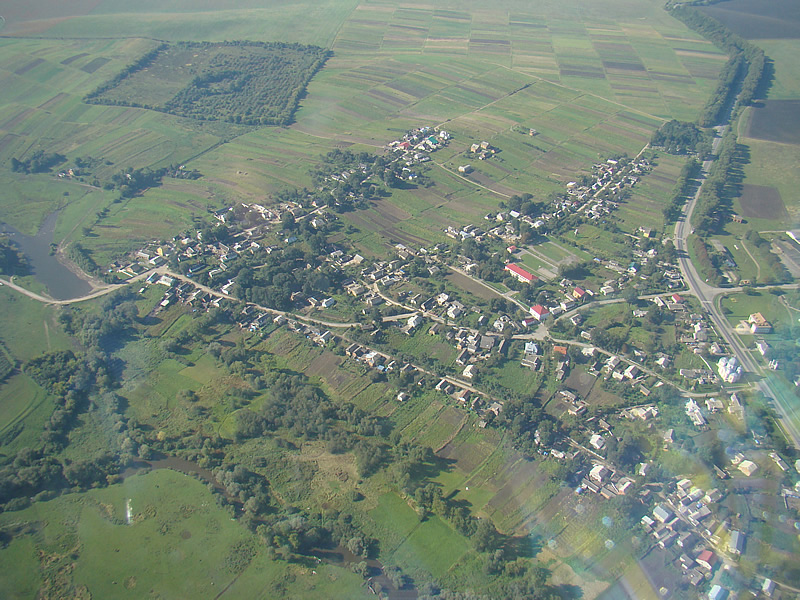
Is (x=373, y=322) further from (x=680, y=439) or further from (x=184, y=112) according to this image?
(x=184, y=112)

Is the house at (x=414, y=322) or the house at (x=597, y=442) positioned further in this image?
the house at (x=414, y=322)

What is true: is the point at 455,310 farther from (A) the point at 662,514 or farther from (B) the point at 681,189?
(B) the point at 681,189

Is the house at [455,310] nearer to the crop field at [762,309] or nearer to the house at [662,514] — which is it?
the house at [662,514]

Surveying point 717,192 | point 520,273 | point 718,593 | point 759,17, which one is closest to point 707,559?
point 718,593

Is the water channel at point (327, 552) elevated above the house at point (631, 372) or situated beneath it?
situated beneath

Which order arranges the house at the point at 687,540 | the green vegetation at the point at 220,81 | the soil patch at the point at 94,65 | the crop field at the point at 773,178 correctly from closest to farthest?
the house at the point at 687,540 → the crop field at the point at 773,178 → the green vegetation at the point at 220,81 → the soil patch at the point at 94,65

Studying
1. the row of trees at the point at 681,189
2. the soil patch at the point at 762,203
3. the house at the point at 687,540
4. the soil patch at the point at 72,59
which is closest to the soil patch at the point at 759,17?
the row of trees at the point at 681,189

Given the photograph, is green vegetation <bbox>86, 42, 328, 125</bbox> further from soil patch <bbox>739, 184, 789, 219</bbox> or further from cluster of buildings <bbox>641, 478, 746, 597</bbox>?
cluster of buildings <bbox>641, 478, 746, 597</bbox>
